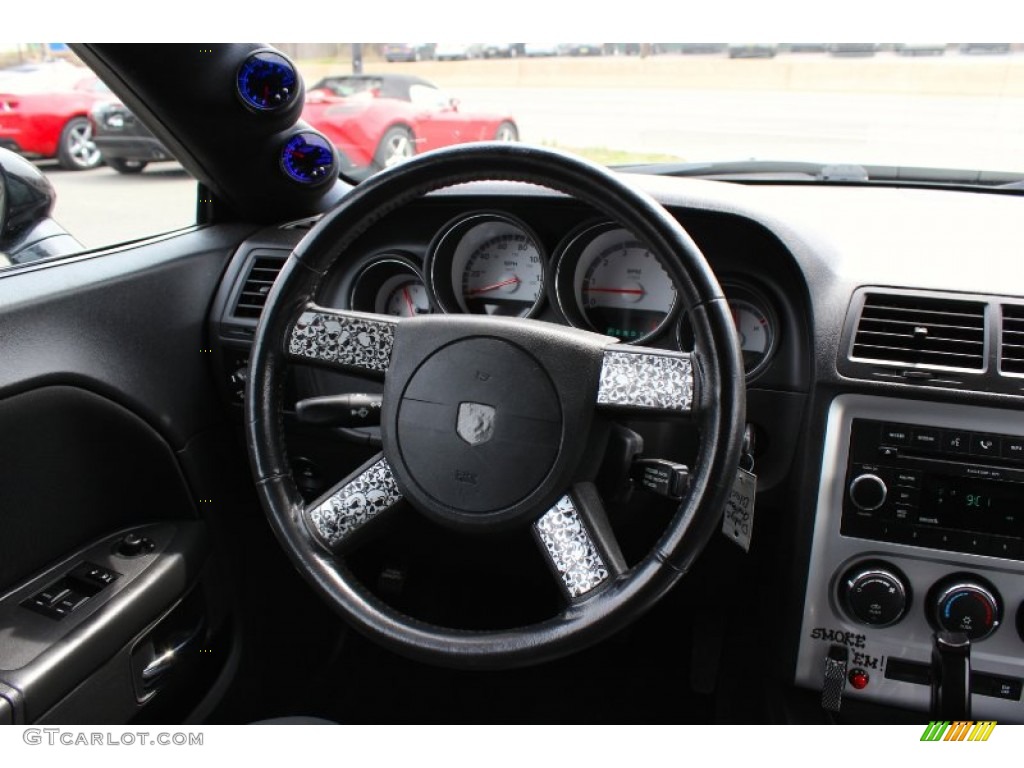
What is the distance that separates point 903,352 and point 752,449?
0.35m

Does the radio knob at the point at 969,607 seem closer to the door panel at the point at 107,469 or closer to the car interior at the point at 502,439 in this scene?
the car interior at the point at 502,439

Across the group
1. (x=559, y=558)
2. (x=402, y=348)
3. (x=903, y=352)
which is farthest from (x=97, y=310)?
(x=903, y=352)

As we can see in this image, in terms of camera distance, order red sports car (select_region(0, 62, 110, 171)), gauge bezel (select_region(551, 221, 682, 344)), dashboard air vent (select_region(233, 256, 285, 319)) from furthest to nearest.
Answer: dashboard air vent (select_region(233, 256, 285, 319)), red sports car (select_region(0, 62, 110, 171)), gauge bezel (select_region(551, 221, 682, 344))

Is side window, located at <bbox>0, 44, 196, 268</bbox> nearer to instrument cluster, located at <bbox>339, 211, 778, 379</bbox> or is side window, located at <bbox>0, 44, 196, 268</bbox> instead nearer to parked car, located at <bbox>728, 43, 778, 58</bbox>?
instrument cluster, located at <bbox>339, 211, 778, 379</bbox>

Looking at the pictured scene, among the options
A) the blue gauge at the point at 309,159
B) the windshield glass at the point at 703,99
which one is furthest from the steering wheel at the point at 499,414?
the blue gauge at the point at 309,159

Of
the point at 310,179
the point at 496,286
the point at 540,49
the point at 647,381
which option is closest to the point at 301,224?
the point at 310,179

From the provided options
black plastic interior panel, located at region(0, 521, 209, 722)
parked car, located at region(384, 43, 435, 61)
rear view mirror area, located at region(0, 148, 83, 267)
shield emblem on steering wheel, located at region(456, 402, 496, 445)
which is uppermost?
parked car, located at region(384, 43, 435, 61)

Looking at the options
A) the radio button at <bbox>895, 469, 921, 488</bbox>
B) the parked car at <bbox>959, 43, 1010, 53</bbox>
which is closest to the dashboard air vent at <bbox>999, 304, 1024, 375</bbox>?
the radio button at <bbox>895, 469, 921, 488</bbox>

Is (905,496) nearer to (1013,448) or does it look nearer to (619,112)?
(1013,448)

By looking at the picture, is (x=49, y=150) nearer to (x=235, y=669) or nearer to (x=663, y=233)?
(x=235, y=669)

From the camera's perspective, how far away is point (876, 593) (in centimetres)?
167

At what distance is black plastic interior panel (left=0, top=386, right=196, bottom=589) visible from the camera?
1.67 m

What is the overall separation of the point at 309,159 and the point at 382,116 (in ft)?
1.18

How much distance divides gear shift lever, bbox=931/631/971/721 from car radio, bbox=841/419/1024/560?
17 cm
